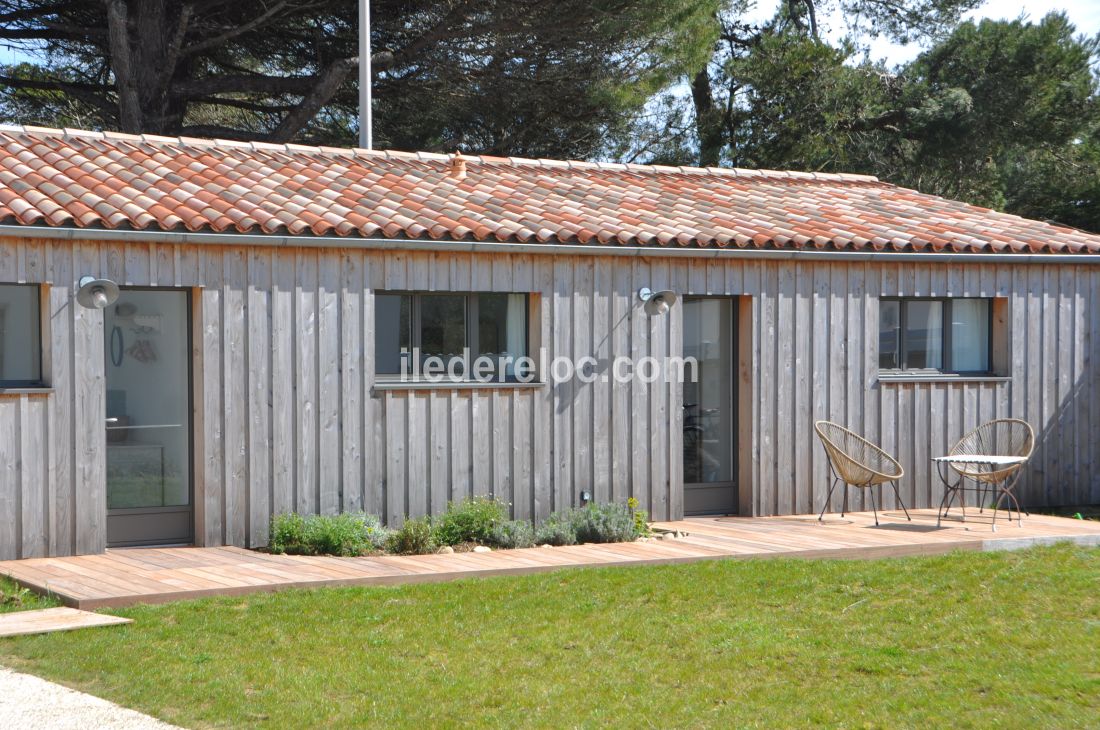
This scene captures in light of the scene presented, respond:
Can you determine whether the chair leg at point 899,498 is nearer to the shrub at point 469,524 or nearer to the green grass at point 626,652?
the green grass at point 626,652

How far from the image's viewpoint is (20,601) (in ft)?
28.0

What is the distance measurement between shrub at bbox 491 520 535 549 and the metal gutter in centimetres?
245

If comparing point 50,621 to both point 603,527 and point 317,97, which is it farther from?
point 317,97

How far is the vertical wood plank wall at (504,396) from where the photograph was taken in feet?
34.2

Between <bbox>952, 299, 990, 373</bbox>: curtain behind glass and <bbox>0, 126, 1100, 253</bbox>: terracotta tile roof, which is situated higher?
<bbox>0, 126, 1100, 253</bbox>: terracotta tile roof

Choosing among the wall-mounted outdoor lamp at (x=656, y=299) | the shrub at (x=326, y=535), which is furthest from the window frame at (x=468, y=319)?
the shrub at (x=326, y=535)

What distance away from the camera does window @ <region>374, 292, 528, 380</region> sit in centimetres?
1182

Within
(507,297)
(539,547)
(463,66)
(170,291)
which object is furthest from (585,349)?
(463,66)

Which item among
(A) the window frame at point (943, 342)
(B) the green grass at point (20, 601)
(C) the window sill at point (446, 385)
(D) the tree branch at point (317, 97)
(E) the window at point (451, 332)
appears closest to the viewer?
(B) the green grass at point (20, 601)

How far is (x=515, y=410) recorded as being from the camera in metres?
12.2

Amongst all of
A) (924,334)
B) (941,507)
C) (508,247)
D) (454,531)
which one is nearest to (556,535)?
(454,531)

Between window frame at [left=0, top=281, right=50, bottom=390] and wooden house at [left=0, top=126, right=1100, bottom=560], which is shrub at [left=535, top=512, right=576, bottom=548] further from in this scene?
window frame at [left=0, top=281, right=50, bottom=390]

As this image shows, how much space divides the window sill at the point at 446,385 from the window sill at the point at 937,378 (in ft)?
12.5

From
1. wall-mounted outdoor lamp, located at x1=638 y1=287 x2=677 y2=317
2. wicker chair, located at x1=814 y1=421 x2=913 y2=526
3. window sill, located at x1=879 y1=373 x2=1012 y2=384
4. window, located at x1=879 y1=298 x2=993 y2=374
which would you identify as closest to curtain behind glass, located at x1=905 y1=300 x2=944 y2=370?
window, located at x1=879 y1=298 x2=993 y2=374
